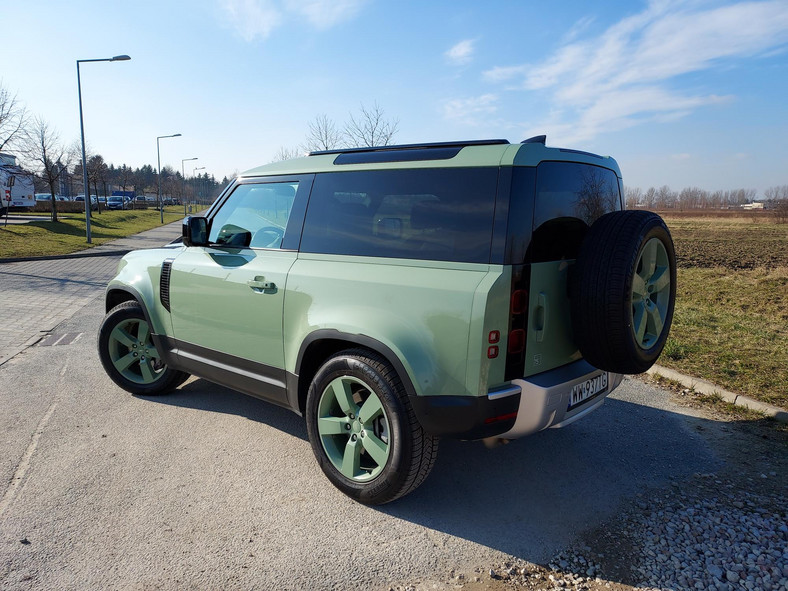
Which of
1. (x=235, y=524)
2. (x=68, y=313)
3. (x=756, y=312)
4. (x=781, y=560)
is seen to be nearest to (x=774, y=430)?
(x=781, y=560)

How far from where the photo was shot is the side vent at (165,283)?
4.18 m

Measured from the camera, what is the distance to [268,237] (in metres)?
3.60

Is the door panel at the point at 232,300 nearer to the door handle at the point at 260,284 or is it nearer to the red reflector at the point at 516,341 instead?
the door handle at the point at 260,284

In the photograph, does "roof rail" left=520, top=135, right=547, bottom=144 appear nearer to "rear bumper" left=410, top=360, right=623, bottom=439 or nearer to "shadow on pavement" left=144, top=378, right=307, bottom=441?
"rear bumper" left=410, top=360, right=623, bottom=439

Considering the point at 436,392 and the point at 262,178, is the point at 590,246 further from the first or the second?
the point at 262,178

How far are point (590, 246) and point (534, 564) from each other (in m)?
1.61

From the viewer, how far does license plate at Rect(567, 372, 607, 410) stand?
2.87m

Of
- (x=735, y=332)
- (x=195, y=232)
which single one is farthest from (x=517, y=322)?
(x=735, y=332)

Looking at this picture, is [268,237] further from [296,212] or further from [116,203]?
[116,203]

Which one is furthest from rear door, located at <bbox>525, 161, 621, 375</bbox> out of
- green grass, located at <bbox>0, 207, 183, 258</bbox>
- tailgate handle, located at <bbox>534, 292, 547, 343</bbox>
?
green grass, located at <bbox>0, 207, 183, 258</bbox>

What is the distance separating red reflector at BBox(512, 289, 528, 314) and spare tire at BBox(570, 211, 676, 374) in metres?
0.35

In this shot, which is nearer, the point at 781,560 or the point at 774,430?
the point at 781,560

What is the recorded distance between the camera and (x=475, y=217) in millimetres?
2617

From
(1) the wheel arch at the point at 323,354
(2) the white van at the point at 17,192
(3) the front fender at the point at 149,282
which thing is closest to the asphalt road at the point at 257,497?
(1) the wheel arch at the point at 323,354
